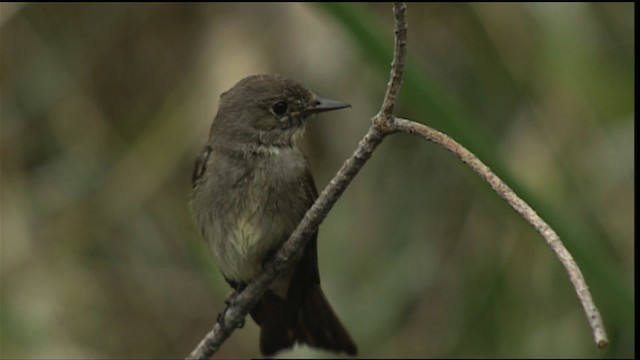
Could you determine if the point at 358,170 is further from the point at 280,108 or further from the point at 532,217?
the point at 280,108

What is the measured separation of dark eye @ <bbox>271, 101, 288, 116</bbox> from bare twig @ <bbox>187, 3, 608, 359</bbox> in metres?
0.52

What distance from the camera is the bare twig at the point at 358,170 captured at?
1.51m

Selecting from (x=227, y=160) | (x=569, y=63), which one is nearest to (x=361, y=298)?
(x=569, y=63)

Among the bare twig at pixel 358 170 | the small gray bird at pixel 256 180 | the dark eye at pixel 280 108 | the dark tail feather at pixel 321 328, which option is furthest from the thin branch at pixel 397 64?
the dark tail feather at pixel 321 328

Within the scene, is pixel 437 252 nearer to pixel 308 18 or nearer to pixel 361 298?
pixel 361 298

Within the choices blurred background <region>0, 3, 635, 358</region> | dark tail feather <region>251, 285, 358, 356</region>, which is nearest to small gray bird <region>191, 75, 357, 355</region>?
dark tail feather <region>251, 285, 358, 356</region>

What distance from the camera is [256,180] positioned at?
288 centimetres

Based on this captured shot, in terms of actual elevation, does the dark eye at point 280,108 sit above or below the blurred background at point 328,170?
above

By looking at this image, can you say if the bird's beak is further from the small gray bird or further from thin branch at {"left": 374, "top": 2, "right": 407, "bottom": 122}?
thin branch at {"left": 374, "top": 2, "right": 407, "bottom": 122}

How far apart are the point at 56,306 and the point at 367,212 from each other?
3.89 feet

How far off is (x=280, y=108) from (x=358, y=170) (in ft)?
3.14

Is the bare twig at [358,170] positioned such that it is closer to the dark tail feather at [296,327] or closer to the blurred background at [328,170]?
the dark tail feather at [296,327]

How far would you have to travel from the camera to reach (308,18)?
4410 mm

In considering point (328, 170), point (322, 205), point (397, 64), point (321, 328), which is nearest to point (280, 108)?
point (321, 328)
